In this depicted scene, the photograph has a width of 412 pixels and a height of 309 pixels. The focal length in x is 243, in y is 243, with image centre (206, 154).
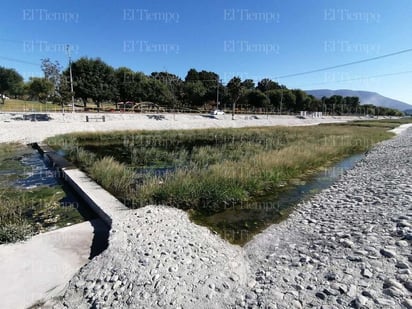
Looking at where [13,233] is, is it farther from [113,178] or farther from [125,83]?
[125,83]

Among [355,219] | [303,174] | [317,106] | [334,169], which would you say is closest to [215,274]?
[355,219]

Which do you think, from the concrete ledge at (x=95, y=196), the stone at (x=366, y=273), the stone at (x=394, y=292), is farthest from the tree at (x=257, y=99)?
the stone at (x=394, y=292)

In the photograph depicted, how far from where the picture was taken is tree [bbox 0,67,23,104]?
6028 cm

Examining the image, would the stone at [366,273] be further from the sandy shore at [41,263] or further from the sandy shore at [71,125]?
the sandy shore at [71,125]

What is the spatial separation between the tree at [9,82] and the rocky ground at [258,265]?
2886 inches

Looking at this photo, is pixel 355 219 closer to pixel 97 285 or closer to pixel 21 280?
pixel 97 285

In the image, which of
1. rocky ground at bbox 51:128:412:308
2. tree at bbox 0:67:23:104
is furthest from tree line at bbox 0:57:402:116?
rocky ground at bbox 51:128:412:308

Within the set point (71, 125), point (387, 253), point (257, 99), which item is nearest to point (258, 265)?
point (387, 253)

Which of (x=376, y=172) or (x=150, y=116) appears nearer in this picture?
(x=376, y=172)

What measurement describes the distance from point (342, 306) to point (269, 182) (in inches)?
257

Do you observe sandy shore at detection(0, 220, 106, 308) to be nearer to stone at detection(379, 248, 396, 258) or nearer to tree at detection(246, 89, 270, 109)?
stone at detection(379, 248, 396, 258)

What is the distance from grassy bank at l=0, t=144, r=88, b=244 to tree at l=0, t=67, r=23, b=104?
220 feet

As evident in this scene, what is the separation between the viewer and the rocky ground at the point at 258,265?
3262 millimetres

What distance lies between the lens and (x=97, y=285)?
3592mm
